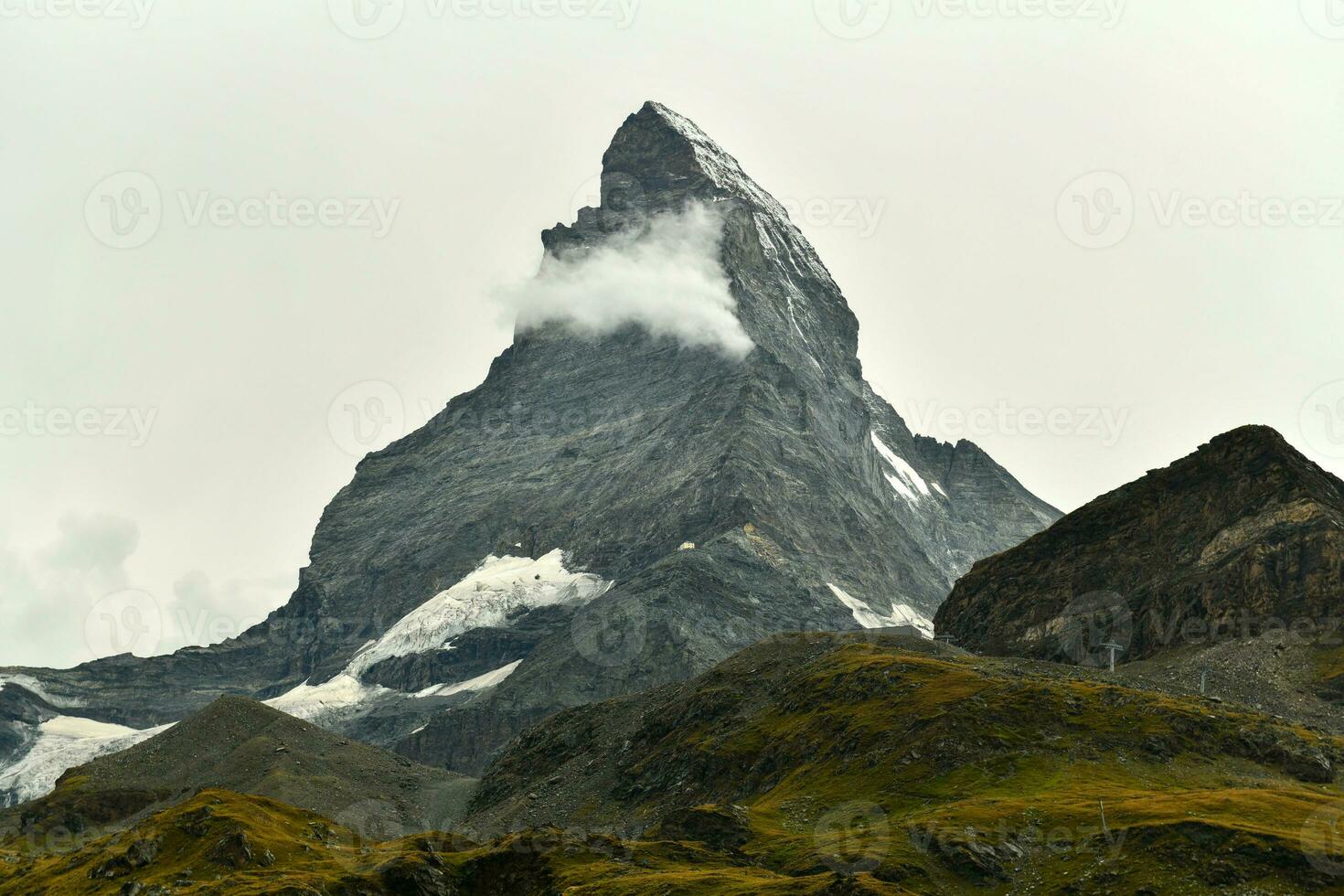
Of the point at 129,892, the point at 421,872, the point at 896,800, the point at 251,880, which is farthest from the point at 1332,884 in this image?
the point at 129,892

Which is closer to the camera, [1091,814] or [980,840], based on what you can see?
[980,840]

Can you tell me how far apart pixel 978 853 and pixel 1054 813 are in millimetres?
11273

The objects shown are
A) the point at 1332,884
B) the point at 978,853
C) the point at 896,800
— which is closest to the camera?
the point at 1332,884

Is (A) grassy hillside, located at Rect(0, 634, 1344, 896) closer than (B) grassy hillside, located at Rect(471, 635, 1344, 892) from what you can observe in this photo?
No

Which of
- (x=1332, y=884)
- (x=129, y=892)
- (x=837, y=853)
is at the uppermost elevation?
(x=129, y=892)

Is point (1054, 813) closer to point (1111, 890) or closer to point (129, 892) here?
point (1111, 890)

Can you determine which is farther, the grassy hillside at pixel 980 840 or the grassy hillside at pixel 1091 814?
the grassy hillside at pixel 980 840

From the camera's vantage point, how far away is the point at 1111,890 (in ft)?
454

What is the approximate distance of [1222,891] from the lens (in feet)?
449

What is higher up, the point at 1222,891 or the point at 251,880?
the point at 251,880

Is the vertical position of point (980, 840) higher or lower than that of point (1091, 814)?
lower

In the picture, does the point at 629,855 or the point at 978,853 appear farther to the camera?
the point at 629,855

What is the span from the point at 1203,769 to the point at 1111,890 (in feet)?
170

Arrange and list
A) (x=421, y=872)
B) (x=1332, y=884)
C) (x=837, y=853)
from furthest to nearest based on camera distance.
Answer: (x=421, y=872) → (x=837, y=853) → (x=1332, y=884)
